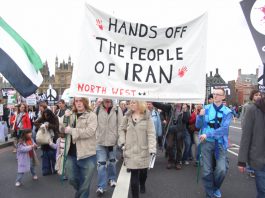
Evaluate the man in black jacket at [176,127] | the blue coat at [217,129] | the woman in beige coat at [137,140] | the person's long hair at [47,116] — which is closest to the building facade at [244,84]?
the man in black jacket at [176,127]

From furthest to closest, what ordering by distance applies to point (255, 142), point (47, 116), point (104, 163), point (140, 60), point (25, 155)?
point (47, 116) < point (25, 155) < point (104, 163) < point (140, 60) < point (255, 142)

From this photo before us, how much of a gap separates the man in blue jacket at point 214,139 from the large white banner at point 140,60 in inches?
34.1

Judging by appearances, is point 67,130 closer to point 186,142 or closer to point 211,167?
point 211,167

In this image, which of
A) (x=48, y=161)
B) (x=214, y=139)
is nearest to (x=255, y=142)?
(x=214, y=139)

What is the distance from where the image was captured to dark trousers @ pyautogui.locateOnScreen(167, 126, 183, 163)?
925 cm

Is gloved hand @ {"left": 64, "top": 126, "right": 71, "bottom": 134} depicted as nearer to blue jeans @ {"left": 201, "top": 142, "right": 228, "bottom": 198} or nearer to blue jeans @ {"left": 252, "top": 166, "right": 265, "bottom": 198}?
blue jeans @ {"left": 201, "top": 142, "right": 228, "bottom": 198}

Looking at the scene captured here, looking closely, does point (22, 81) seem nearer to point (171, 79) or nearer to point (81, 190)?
point (81, 190)

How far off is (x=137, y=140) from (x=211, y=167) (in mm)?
1250

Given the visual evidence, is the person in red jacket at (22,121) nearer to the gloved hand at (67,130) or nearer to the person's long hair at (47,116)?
the person's long hair at (47,116)

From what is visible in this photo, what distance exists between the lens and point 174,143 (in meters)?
9.41

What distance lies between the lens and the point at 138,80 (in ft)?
17.2

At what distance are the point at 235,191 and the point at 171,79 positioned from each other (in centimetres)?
272

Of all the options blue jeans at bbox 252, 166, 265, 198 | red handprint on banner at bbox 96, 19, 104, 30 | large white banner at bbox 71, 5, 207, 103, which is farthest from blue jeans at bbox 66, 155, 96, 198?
blue jeans at bbox 252, 166, 265, 198

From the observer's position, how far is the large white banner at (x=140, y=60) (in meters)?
5.14
